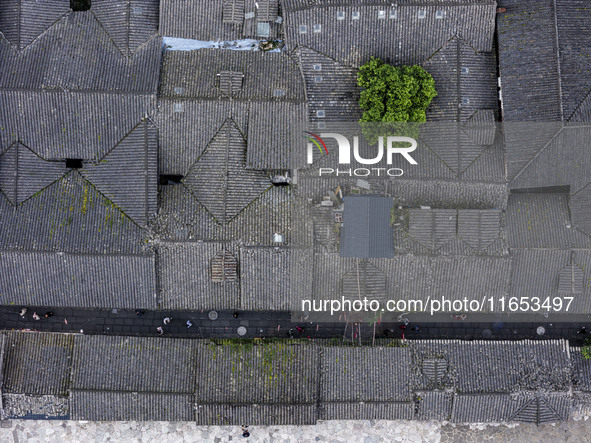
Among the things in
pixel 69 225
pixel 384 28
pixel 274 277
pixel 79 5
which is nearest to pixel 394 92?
pixel 384 28

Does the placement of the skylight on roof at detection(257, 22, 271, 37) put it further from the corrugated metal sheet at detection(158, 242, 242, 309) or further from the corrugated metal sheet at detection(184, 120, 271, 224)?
the corrugated metal sheet at detection(158, 242, 242, 309)

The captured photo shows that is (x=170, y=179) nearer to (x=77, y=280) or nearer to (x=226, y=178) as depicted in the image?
(x=226, y=178)

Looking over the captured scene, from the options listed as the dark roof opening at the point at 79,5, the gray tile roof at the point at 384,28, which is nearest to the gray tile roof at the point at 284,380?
the gray tile roof at the point at 384,28

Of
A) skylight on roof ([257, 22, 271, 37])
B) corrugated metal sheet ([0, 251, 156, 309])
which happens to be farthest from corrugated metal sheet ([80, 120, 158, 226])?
skylight on roof ([257, 22, 271, 37])

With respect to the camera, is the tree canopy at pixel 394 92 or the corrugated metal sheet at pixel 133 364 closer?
the tree canopy at pixel 394 92

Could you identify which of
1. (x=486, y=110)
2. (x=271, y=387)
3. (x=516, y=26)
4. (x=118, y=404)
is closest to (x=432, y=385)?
(x=271, y=387)

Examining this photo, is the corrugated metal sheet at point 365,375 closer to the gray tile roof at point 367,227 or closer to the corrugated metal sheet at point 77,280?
the gray tile roof at point 367,227
